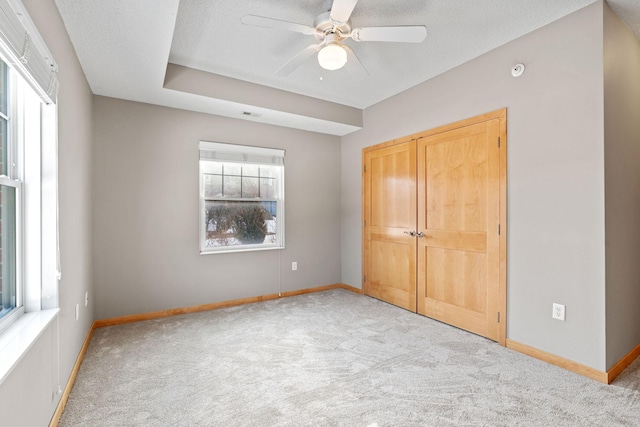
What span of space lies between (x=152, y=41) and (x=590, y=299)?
362 centimetres

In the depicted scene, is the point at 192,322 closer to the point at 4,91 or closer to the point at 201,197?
the point at 201,197

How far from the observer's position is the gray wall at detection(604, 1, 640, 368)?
2.26 metres

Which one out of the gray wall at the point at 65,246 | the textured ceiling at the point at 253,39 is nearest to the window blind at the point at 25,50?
the gray wall at the point at 65,246

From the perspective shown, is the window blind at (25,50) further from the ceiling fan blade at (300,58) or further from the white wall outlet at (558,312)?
the white wall outlet at (558,312)

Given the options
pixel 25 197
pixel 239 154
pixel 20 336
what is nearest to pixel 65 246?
pixel 25 197

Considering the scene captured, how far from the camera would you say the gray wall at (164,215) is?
130 inches

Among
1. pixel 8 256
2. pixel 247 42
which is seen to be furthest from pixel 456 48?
pixel 8 256

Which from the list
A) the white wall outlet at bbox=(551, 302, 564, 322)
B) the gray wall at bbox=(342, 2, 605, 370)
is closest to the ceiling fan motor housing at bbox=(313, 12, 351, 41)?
the gray wall at bbox=(342, 2, 605, 370)

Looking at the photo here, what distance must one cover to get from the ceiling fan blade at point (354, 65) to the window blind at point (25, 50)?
1789mm

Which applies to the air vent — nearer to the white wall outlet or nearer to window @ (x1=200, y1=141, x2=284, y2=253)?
window @ (x1=200, y1=141, x2=284, y2=253)

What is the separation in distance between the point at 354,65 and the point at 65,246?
2475mm

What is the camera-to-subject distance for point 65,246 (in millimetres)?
2088

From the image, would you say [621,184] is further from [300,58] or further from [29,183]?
[29,183]

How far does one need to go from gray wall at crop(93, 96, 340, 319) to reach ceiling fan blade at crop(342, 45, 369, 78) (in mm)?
1815
